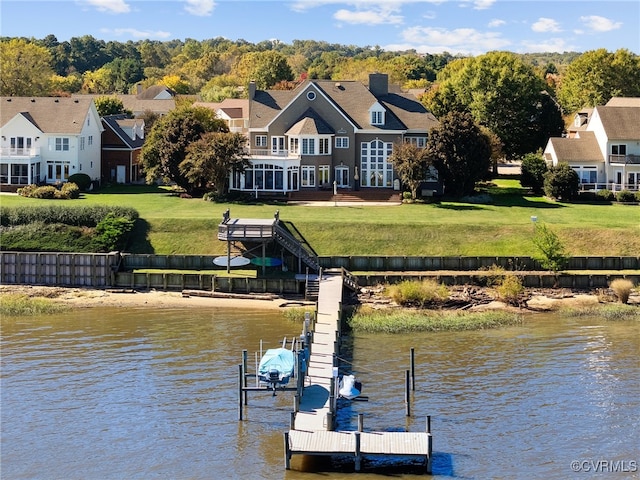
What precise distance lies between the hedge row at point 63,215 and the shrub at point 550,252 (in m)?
25.0

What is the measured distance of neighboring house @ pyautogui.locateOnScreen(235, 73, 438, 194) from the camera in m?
76.1

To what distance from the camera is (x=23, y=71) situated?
109125 millimetres

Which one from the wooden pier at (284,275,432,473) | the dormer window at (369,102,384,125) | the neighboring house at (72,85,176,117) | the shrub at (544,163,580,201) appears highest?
the neighboring house at (72,85,176,117)

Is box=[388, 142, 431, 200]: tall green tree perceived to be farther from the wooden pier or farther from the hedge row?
the wooden pier

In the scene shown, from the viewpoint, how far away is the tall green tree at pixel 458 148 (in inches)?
2908

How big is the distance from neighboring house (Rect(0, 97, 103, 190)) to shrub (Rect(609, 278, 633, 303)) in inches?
1695

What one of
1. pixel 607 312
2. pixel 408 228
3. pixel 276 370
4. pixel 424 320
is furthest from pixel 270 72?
pixel 276 370

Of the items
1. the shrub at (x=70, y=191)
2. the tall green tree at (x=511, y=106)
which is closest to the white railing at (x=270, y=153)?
the shrub at (x=70, y=191)

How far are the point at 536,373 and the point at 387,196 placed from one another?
3468 cm

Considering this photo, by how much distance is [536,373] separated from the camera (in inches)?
1658

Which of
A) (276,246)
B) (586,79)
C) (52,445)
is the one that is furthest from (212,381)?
(586,79)

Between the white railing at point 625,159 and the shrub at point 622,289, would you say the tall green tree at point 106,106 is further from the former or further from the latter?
the shrub at point 622,289

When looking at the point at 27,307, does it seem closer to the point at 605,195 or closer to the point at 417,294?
the point at 417,294

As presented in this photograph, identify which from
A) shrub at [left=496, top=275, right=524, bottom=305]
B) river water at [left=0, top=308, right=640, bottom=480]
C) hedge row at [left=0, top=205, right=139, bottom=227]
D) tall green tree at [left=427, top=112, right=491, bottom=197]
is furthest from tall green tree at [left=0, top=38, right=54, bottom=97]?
shrub at [left=496, top=275, right=524, bottom=305]
